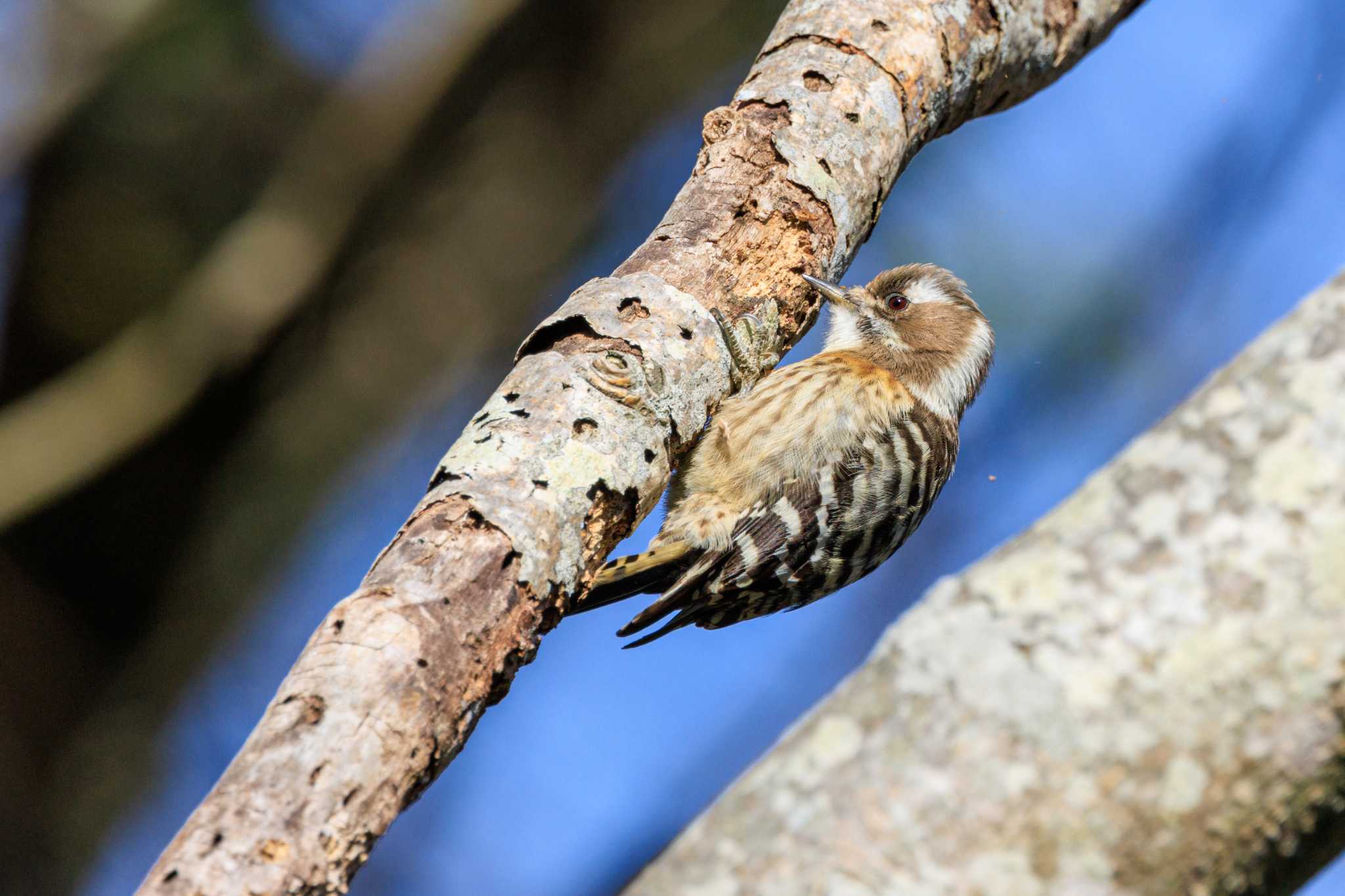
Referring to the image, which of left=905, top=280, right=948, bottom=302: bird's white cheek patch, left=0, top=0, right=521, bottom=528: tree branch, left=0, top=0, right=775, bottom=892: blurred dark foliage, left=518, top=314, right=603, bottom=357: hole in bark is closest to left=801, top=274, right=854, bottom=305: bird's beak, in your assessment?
left=905, top=280, right=948, bottom=302: bird's white cheek patch

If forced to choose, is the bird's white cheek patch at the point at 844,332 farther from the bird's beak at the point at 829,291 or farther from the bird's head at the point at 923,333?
the bird's beak at the point at 829,291

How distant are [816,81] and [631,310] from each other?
924mm

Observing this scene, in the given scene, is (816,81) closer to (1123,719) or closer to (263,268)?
(1123,719)

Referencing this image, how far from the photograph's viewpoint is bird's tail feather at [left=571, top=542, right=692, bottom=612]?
3.32 metres

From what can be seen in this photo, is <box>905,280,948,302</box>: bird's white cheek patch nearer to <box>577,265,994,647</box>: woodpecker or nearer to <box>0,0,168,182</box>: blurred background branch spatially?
<box>577,265,994,647</box>: woodpecker

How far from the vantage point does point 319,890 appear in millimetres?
1570

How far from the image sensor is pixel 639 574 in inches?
133

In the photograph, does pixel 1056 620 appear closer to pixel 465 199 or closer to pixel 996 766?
pixel 996 766

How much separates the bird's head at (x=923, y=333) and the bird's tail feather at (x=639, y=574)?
108 centimetres

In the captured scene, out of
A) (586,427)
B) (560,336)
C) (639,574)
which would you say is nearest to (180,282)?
(639,574)

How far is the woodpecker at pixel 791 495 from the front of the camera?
11.2 ft

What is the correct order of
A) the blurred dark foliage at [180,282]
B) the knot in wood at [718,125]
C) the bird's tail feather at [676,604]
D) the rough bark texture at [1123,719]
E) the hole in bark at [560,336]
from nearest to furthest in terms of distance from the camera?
the rough bark texture at [1123,719] → the hole in bark at [560,336] → the knot in wood at [718,125] → the bird's tail feather at [676,604] → the blurred dark foliage at [180,282]

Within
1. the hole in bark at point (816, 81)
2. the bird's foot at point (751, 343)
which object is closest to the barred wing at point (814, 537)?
the bird's foot at point (751, 343)

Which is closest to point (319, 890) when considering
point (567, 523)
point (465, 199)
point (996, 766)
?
point (567, 523)
